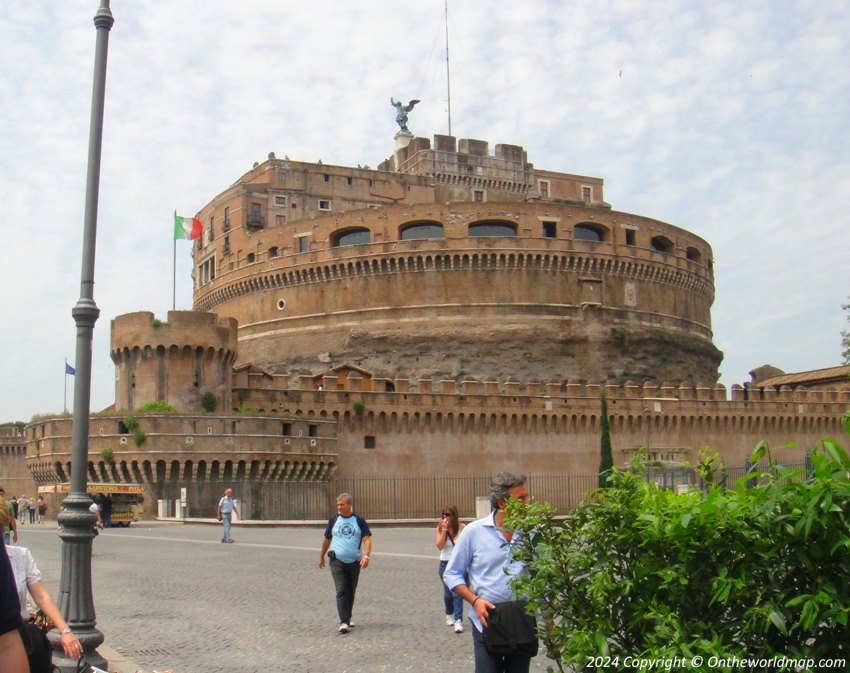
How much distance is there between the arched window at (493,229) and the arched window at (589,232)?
147 inches

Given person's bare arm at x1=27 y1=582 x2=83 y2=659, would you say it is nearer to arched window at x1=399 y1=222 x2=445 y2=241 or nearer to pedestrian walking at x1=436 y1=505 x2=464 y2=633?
pedestrian walking at x1=436 y1=505 x2=464 y2=633

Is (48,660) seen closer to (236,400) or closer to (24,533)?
(24,533)

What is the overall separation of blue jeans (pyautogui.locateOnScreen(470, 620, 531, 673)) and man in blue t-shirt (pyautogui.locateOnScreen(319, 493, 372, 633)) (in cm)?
414

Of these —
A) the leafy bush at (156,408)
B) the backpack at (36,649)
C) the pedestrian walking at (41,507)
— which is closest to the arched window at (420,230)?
the leafy bush at (156,408)

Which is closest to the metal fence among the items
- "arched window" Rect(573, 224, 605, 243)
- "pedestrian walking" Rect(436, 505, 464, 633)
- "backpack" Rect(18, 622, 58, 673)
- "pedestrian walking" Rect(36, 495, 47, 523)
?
"pedestrian walking" Rect(36, 495, 47, 523)

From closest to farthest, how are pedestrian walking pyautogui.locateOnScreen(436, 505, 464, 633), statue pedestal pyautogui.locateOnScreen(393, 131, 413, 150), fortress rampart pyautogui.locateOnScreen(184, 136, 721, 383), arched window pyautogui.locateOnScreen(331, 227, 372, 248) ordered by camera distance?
pedestrian walking pyautogui.locateOnScreen(436, 505, 464, 633), fortress rampart pyautogui.locateOnScreen(184, 136, 721, 383), arched window pyautogui.locateOnScreen(331, 227, 372, 248), statue pedestal pyautogui.locateOnScreen(393, 131, 413, 150)

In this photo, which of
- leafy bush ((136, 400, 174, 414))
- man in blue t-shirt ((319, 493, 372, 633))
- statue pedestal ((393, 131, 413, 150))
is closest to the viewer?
man in blue t-shirt ((319, 493, 372, 633))

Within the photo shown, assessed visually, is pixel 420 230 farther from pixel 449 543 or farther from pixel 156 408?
pixel 449 543

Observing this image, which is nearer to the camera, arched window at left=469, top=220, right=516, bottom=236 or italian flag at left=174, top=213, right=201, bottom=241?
italian flag at left=174, top=213, right=201, bottom=241

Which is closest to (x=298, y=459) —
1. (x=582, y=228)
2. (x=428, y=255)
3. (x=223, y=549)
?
(x=223, y=549)

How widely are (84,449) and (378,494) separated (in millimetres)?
31315

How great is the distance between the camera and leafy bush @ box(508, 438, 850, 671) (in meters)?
4.11

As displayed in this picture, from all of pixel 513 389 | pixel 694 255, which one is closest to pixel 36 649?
pixel 513 389

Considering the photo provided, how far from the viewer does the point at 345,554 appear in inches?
390
